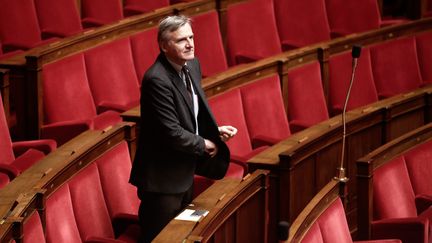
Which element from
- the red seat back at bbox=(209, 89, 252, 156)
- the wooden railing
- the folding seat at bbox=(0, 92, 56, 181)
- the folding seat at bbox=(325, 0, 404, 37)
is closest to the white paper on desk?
the wooden railing

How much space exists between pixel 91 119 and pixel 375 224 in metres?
0.33

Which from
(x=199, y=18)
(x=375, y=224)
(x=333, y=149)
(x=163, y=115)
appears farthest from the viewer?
(x=199, y=18)

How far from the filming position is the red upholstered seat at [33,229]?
679 millimetres

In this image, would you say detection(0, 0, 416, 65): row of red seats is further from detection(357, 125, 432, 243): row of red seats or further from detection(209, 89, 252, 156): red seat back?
detection(357, 125, 432, 243): row of red seats

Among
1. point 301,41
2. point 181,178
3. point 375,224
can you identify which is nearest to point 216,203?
point 181,178

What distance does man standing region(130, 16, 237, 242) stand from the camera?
74cm

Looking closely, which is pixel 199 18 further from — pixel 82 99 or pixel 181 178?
pixel 181 178

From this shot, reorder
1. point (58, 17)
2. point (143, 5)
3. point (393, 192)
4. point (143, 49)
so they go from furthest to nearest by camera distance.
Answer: point (143, 5) < point (58, 17) < point (143, 49) < point (393, 192)

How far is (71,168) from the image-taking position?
2.61 feet

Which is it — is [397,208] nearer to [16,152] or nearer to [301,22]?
[16,152]

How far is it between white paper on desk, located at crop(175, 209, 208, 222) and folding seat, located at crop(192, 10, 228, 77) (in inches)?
21.7

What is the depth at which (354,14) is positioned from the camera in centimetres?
151

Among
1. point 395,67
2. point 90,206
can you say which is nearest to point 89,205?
point 90,206

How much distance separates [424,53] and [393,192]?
490 mm
